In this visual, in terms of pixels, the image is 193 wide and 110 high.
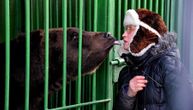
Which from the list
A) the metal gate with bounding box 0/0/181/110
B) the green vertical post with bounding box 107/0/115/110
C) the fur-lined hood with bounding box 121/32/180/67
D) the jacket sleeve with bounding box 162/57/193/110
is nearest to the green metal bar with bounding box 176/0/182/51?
the metal gate with bounding box 0/0/181/110

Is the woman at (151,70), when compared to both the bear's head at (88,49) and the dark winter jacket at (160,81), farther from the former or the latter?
the bear's head at (88,49)

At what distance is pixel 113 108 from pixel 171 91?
74cm

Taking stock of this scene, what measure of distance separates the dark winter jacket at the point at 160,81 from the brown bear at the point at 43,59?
294 millimetres

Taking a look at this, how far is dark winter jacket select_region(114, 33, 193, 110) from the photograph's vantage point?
2670 mm

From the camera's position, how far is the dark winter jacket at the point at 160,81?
267 centimetres

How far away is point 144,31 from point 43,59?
917 mm

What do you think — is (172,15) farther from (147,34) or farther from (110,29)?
(147,34)

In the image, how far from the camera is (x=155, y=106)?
2.80 meters

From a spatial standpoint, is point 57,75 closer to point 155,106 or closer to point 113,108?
point 113,108

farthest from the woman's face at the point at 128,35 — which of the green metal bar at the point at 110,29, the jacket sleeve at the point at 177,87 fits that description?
the jacket sleeve at the point at 177,87

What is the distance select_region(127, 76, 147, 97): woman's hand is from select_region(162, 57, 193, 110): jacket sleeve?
17 centimetres

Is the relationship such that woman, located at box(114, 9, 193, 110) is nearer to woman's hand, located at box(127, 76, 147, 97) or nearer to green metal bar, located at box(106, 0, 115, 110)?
woman's hand, located at box(127, 76, 147, 97)

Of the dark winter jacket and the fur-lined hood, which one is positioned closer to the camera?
the dark winter jacket

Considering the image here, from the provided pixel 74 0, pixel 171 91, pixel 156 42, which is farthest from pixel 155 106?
pixel 74 0
